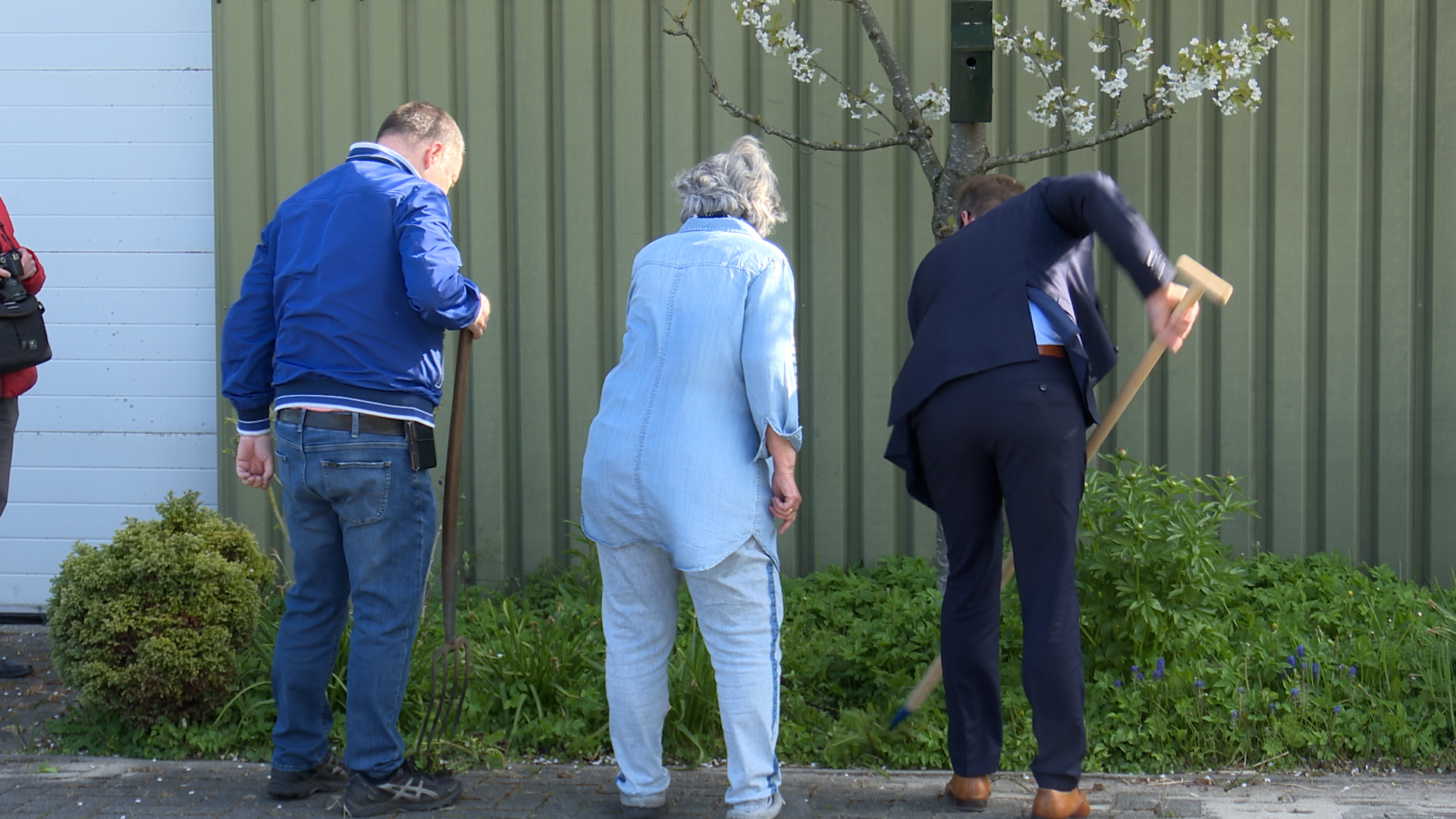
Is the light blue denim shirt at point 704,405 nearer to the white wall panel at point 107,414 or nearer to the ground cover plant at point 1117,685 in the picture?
the ground cover plant at point 1117,685

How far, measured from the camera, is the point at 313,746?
3461mm

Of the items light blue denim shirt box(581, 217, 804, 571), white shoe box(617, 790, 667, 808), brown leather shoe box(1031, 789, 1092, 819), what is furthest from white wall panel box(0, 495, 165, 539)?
brown leather shoe box(1031, 789, 1092, 819)

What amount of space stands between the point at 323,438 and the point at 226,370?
442 mm

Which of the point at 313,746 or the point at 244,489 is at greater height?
the point at 244,489

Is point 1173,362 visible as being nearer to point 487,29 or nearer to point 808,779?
point 808,779

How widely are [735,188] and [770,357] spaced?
48 cm

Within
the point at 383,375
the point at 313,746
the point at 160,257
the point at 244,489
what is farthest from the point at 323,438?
the point at 160,257

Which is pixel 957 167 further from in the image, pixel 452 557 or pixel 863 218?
pixel 452 557

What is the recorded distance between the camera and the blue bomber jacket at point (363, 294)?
10.6 feet

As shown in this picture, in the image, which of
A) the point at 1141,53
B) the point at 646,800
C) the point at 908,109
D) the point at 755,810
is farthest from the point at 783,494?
the point at 1141,53

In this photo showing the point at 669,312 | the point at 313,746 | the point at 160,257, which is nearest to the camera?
the point at 669,312

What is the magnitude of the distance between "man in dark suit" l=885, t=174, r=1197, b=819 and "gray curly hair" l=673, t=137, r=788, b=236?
0.50 m

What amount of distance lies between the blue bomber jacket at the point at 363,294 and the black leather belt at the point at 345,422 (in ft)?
0.07

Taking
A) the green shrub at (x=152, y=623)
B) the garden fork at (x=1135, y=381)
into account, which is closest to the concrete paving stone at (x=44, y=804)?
the green shrub at (x=152, y=623)
